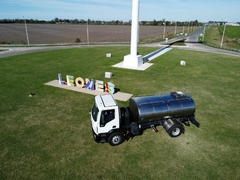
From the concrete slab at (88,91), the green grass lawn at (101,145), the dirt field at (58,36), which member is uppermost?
the dirt field at (58,36)

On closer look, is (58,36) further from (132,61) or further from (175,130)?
(175,130)

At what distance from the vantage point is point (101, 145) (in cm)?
1111

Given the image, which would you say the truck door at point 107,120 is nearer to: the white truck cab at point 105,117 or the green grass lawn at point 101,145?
the white truck cab at point 105,117

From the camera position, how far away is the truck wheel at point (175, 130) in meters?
11.5

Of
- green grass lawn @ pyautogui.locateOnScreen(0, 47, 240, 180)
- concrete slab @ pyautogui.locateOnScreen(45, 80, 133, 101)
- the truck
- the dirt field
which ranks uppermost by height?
the dirt field

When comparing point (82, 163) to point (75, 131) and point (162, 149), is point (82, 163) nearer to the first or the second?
point (75, 131)

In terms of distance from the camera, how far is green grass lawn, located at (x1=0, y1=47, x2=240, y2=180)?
30.1 ft

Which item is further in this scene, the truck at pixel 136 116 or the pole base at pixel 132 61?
the pole base at pixel 132 61

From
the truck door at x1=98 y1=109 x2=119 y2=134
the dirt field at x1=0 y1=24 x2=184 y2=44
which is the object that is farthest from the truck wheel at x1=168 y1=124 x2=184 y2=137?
the dirt field at x1=0 y1=24 x2=184 y2=44

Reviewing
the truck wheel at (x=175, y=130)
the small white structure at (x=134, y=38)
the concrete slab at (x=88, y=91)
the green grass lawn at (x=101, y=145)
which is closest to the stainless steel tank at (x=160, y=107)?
the truck wheel at (x=175, y=130)

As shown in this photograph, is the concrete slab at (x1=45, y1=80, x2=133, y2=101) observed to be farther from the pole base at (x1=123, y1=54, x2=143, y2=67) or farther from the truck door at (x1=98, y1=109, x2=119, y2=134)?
the pole base at (x1=123, y1=54, x2=143, y2=67)

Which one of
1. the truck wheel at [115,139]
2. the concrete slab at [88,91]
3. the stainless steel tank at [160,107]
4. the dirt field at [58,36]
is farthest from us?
the dirt field at [58,36]

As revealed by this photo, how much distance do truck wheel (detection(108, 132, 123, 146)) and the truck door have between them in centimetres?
48

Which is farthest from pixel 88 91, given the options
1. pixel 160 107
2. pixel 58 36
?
pixel 58 36
